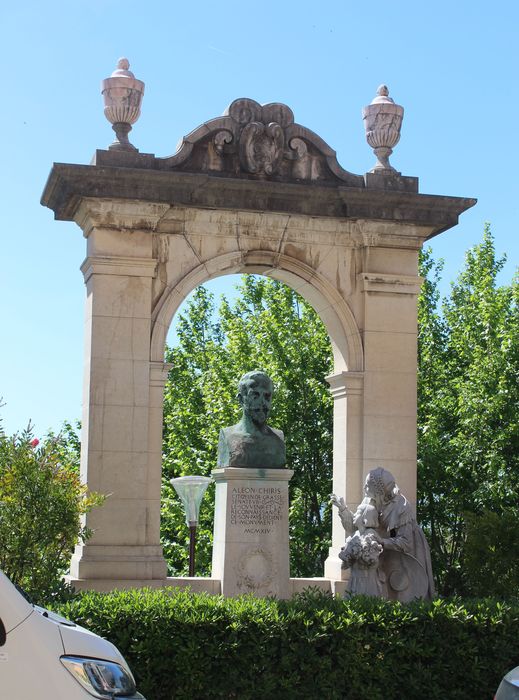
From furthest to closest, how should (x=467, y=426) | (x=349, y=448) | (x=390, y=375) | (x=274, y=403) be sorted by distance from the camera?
1. (x=274, y=403)
2. (x=467, y=426)
3. (x=390, y=375)
4. (x=349, y=448)

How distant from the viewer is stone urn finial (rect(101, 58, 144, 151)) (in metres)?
15.2

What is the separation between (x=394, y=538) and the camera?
12891mm

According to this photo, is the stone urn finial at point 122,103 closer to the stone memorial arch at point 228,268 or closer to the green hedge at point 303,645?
the stone memorial arch at point 228,268

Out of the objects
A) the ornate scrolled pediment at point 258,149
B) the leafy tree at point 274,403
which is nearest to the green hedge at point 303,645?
the ornate scrolled pediment at point 258,149

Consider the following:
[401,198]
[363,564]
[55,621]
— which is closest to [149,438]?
[363,564]

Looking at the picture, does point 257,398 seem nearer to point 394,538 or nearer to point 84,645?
point 394,538

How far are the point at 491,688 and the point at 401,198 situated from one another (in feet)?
23.6

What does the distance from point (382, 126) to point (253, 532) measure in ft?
19.4

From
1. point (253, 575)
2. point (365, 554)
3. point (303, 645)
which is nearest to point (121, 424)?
point (253, 575)

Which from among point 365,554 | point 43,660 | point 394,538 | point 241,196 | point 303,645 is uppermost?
point 241,196

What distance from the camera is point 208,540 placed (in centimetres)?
2905

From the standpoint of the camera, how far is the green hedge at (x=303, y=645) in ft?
33.3

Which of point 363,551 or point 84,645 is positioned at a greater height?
point 363,551

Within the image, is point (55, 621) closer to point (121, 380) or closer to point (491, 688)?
point (491, 688)
